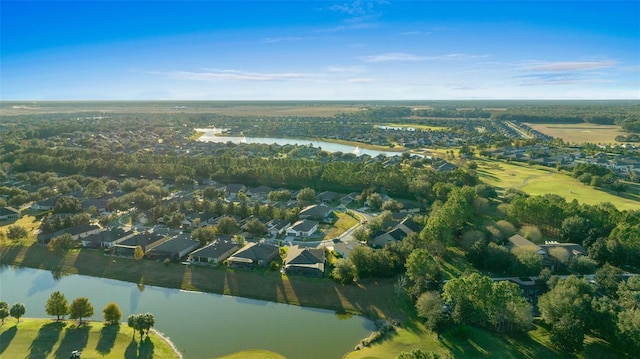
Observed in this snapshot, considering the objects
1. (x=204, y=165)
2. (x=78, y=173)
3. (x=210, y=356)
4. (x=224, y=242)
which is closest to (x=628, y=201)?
(x=224, y=242)

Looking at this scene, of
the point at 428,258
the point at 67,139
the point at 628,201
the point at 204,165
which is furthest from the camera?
the point at 67,139

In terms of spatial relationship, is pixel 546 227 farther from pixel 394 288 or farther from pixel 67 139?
pixel 67 139

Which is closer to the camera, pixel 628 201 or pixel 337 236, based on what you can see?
pixel 337 236

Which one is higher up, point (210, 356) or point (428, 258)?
point (428, 258)

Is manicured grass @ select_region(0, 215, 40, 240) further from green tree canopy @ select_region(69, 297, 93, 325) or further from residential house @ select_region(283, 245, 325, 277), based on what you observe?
residential house @ select_region(283, 245, 325, 277)

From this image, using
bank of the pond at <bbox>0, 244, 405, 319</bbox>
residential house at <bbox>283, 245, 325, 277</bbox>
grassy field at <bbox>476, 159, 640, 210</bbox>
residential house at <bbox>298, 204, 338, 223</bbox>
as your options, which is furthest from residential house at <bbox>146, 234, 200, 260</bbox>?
grassy field at <bbox>476, 159, 640, 210</bbox>

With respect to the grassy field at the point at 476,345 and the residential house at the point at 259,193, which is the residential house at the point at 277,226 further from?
the grassy field at the point at 476,345

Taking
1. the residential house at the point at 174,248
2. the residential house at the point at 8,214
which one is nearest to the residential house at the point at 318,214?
the residential house at the point at 174,248
